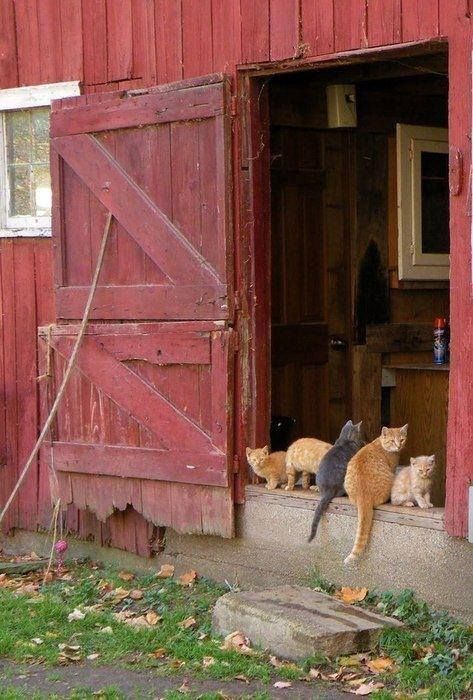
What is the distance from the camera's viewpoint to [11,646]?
284 inches

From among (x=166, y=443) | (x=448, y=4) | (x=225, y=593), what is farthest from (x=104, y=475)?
(x=448, y=4)

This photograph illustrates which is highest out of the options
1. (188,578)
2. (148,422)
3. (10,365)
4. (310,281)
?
(310,281)

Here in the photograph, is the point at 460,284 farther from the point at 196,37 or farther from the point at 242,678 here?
the point at 196,37

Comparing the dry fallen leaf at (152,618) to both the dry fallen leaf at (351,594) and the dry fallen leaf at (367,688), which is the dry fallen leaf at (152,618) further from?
the dry fallen leaf at (367,688)

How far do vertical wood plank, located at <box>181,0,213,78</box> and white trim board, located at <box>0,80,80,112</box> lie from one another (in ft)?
3.35

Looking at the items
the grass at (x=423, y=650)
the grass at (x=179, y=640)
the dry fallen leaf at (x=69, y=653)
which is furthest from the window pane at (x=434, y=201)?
the dry fallen leaf at (x=69, y=653)

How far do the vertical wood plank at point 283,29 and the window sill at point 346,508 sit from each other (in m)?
2.62

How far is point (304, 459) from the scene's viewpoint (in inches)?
318

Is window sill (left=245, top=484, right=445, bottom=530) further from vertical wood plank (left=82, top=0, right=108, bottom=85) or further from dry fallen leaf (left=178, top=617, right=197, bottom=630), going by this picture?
vertical wood plank (left=82, top=0, right=108, bottom=85)

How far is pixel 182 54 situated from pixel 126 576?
3.46 metres

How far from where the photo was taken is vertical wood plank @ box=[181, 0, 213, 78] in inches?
322

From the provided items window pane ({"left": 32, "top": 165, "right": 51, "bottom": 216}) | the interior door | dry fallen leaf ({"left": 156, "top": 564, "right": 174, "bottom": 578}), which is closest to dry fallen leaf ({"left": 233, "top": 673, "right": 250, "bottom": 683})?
dry fallen leaf ({"left": 156, "top": 564, "right": 174, "bottom": 578})

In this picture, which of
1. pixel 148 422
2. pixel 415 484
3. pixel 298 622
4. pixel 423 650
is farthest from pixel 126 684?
pixel 148 422

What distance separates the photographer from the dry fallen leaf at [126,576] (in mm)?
8758
